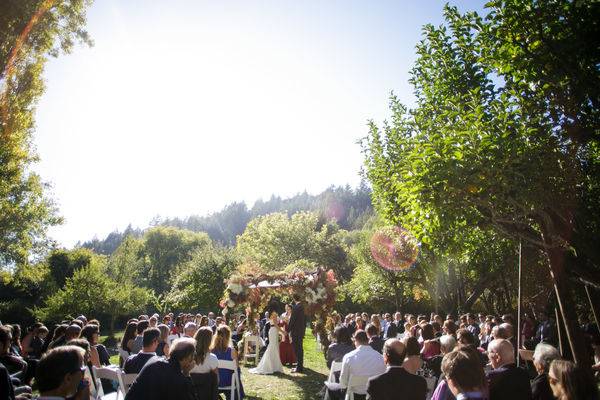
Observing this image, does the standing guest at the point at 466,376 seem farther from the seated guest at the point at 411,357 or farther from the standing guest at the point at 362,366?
the standing guest at the point at 362,366

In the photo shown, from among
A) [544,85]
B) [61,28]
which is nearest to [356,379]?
[544,85]

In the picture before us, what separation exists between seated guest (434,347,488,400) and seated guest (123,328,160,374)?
4386mm

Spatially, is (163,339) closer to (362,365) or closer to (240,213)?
(362,365)

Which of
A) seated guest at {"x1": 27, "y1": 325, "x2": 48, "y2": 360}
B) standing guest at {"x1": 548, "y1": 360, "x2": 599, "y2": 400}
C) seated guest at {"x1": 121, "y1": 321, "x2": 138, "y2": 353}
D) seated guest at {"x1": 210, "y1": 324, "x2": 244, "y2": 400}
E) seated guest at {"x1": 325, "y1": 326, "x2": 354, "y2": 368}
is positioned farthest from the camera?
seated guest at {"x1": 27, "y1": 325, "x2": 48, "y2": 360}

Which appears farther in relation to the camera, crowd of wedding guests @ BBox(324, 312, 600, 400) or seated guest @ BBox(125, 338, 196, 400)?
seated guest @ BBox(125, 338, 196, 400)

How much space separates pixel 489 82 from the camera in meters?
10.1

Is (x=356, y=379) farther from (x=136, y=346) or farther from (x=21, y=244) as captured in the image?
(x=21, y=244)

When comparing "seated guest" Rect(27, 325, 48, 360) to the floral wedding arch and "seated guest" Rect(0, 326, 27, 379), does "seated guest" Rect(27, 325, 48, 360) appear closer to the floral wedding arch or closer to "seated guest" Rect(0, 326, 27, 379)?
"seated guest" Rect(0, 326, 27, 379)

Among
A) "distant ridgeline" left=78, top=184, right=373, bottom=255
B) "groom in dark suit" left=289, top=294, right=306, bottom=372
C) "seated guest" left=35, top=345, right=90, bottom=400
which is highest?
"distant ridgeline" left=78, top=184, right=373, bottom=255

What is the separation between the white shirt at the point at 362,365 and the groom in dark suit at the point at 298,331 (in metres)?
8.17

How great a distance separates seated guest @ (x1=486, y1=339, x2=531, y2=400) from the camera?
4602 millimetres

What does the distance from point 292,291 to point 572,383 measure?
1213cm

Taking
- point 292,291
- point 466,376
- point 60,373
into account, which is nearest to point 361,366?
point 466,376

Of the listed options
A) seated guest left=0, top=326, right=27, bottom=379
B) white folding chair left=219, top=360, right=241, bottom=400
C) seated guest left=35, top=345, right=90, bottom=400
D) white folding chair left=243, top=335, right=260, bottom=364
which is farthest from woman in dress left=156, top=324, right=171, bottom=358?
white folding chair left=243, top=335, right=260, bottom=364
